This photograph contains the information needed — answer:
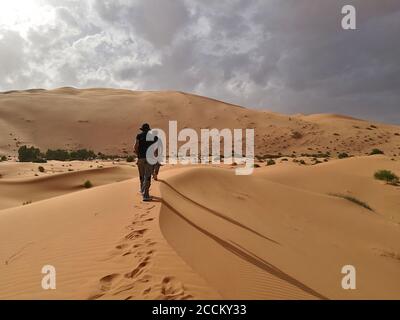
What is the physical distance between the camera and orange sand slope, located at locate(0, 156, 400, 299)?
477 cm

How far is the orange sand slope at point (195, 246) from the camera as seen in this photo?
477 cm

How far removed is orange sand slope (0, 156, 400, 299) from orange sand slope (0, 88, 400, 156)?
118 feet

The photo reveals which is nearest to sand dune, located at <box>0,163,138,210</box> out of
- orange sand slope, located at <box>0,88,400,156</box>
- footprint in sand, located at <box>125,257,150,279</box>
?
footprint in sand, located at <box>125,257,150,279</box>

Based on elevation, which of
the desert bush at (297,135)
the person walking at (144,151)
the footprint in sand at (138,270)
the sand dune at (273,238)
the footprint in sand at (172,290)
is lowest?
the sand dune at (273,238)

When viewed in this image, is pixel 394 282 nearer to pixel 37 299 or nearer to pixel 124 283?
pixel 124 283

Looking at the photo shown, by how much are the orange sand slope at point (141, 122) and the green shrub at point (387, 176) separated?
25418mm

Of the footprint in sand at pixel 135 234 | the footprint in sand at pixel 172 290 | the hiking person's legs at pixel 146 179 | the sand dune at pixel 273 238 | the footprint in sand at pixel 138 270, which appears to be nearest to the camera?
the footprint in sand at pixel 172 290

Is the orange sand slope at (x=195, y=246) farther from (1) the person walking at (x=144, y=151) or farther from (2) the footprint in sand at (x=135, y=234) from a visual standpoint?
(1) the person walking at (x=144, y=151)

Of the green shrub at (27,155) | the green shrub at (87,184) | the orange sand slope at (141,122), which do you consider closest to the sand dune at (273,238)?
the green shrub at (87,184)

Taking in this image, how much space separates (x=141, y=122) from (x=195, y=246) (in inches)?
2090

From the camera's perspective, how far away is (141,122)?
58062 mm

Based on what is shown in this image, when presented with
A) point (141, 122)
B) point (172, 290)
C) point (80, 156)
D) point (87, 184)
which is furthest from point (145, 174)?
point (141, 122)

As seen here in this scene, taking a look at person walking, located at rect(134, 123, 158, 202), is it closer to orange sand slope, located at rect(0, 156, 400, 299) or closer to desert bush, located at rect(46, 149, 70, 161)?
orange sand slope, located at rect(0, 156, 400, 299)

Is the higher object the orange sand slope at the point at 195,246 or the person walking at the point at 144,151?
the person walking at the point at 144,151
